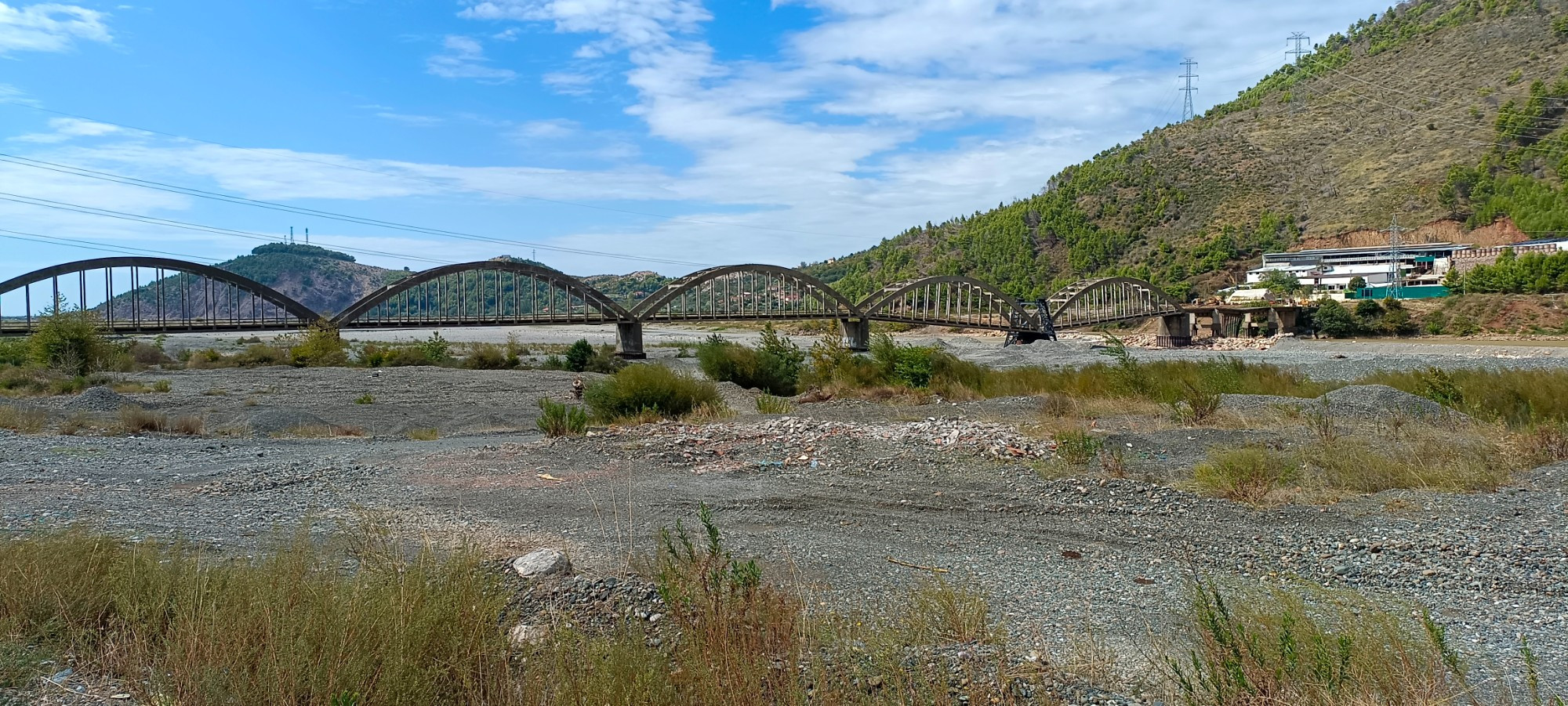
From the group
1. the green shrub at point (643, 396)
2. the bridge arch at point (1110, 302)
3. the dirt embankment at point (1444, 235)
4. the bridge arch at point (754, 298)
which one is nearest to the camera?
the green shrub at point (643, 396)

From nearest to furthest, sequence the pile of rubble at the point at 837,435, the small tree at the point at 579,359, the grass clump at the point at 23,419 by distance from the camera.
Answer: the pile of rubble at the point at 837,435 → the grass clump at the point at 23,419 → the small tree at the point at 579,359

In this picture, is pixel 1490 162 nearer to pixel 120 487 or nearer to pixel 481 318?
pixel 481 318

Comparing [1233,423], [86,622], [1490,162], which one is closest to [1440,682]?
[86,622]

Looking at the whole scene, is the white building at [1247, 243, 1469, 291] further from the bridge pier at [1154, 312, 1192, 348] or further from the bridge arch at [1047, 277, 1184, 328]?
the bridge pier at [1154, 312, 1192, 348]

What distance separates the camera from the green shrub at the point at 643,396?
1797 cm

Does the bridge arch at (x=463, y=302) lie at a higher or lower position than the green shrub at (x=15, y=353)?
higher

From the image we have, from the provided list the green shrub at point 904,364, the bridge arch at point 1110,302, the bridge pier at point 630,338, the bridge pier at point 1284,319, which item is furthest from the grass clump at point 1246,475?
the bridge arch at point 1110,302

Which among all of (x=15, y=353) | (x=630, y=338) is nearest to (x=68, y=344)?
(x=15, y=353)

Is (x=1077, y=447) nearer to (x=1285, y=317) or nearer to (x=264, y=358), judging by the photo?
(x=264, y=358)

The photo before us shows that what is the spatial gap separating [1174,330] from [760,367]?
57.7 metres

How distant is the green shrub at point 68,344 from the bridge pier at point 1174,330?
69253 millimetres

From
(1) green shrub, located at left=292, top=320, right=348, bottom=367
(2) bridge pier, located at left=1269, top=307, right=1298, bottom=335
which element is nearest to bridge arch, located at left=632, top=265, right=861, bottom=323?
(1) green shrub, located at left=292, top=320, right=348, bottom=367

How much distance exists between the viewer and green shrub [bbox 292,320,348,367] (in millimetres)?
42362

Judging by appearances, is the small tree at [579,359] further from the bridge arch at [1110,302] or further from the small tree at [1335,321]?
the small tree at [1335,321]
